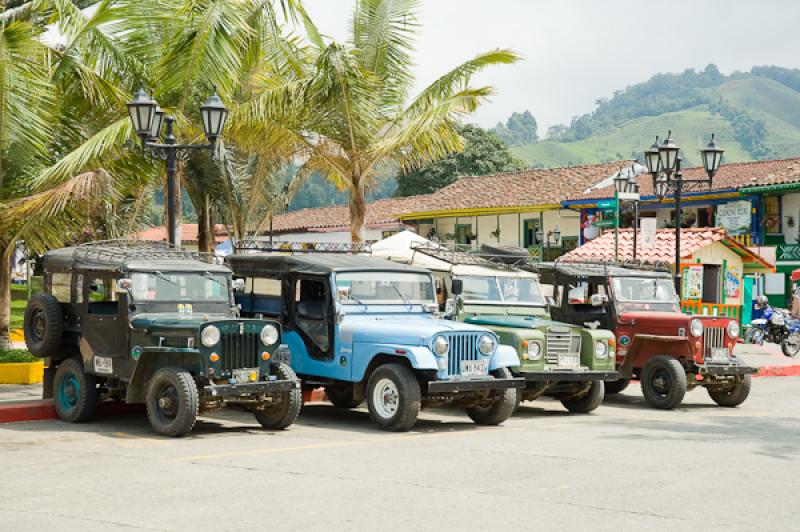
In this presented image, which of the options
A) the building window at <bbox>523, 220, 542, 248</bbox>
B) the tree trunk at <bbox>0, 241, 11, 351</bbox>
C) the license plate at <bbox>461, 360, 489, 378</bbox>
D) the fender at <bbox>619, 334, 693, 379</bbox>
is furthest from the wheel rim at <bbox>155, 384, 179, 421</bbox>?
the building window at <bbox>523, 220, 542, 248</bbox>

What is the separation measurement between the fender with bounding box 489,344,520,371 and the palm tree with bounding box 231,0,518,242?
8127 millimetres

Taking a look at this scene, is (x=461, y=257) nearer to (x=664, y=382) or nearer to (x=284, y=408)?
(x=664, y=382)

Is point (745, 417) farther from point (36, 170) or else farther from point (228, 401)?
point (36, 170)

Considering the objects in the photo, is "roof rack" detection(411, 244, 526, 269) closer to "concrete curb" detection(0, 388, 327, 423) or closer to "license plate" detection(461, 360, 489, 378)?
"license plate" detection(461, 360, 489, 378)

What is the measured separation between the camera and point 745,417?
1492 centimetres

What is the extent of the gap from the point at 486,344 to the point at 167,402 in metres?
3.85

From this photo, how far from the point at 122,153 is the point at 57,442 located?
720 centimetres

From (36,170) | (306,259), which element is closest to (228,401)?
(306,259)

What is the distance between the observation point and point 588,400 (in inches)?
604

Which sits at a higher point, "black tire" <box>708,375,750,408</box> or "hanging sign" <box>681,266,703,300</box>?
"hanging sign" <box>681,266,703,300</box>

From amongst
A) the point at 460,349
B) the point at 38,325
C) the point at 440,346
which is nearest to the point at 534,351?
the point at 460,349

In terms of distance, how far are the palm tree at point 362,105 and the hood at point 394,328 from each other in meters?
7.08

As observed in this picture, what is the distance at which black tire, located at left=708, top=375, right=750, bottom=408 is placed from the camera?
1644 centimetres

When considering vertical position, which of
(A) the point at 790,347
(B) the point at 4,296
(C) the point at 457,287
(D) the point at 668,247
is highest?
(D) the point at 668,247
